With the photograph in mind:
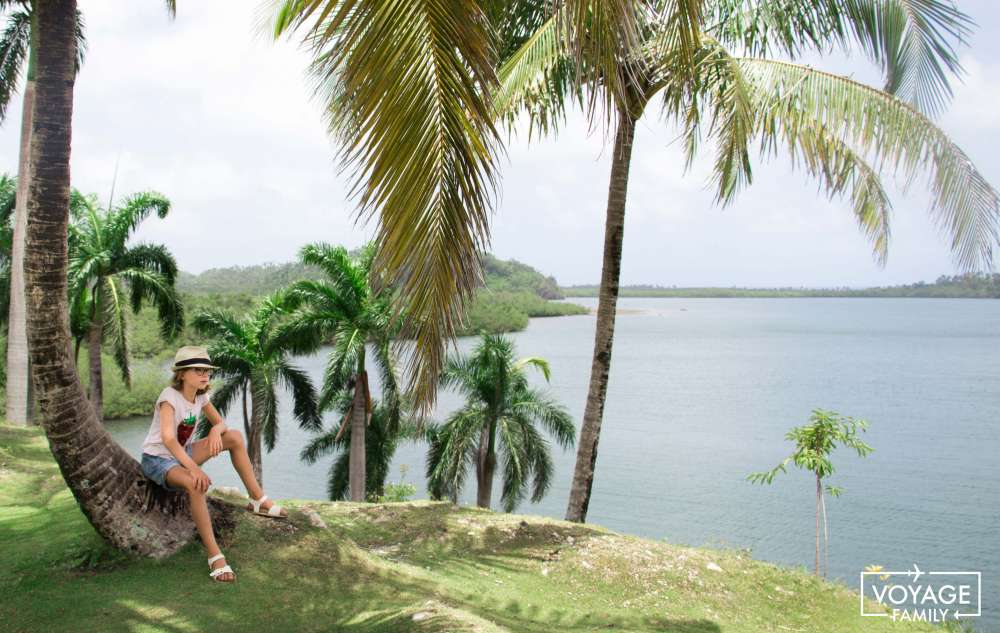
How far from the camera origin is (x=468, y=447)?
956 inches

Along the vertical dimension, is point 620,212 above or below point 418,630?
above

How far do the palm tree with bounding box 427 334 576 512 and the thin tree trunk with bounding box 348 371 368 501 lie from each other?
293 centimetres

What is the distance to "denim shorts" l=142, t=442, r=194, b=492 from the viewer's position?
557 cm

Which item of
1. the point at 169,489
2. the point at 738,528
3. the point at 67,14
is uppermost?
the point at 67,14

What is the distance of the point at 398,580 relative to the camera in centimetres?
631

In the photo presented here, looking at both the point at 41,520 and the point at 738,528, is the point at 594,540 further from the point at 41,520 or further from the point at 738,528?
the point at 738,528

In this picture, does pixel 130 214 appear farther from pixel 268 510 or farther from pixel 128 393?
pixel 128 393

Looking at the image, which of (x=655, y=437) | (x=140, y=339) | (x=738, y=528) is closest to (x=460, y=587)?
(x=738, y=528)

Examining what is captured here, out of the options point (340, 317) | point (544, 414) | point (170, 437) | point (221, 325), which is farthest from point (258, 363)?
point (170, 437)

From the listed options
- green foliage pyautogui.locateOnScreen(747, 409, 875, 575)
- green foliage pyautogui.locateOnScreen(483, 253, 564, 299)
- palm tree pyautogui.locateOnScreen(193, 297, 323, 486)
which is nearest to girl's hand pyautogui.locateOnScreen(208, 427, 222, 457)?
green foliage pyautogui.locateOnScreen(747, 409, 875, 575)

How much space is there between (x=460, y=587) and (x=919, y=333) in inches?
5606

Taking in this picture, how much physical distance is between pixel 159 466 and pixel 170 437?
41cm

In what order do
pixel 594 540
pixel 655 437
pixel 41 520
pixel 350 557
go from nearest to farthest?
pixel 350 557 < pixel 41 520 < pixel 594 540 < pixel 655 437

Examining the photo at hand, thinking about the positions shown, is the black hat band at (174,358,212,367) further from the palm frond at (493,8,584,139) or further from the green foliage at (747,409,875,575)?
the green foliage at (747,409,875,575)
